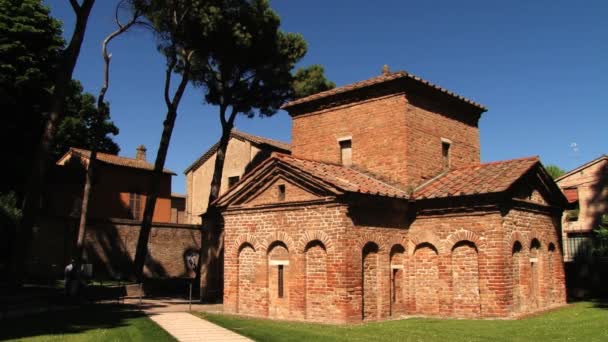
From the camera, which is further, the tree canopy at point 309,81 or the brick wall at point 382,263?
the tree canopy at point 309,81

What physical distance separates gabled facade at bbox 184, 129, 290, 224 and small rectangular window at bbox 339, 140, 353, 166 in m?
14.0

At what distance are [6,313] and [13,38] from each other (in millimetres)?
15462

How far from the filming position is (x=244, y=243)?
1490 centimetres

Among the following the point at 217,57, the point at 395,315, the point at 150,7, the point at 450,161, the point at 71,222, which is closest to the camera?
the point at 395,315

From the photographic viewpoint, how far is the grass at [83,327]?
10.1 m

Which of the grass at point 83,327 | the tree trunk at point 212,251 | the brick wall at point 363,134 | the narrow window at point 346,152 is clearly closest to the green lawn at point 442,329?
the grass at point 83,327

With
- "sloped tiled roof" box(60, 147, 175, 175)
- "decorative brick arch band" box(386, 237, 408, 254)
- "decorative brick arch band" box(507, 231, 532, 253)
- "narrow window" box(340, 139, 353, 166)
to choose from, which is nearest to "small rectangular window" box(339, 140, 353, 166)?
"narrow window" box(340, 139, 353, 166)

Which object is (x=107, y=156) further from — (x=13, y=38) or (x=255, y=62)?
(x=255, y=62)

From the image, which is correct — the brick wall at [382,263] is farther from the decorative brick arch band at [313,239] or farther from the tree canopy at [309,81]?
the tree canopy at [309,81]

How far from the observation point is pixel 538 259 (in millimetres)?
14883

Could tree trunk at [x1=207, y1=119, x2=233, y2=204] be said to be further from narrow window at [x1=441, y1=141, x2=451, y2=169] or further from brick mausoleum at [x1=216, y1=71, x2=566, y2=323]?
narrow window at [x1=441, y1=141, x2=451, y2=169]

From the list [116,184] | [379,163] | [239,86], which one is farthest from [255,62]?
[116,184]

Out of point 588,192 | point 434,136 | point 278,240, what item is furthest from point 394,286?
point 588,192

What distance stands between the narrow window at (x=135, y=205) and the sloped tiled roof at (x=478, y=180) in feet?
84.0
